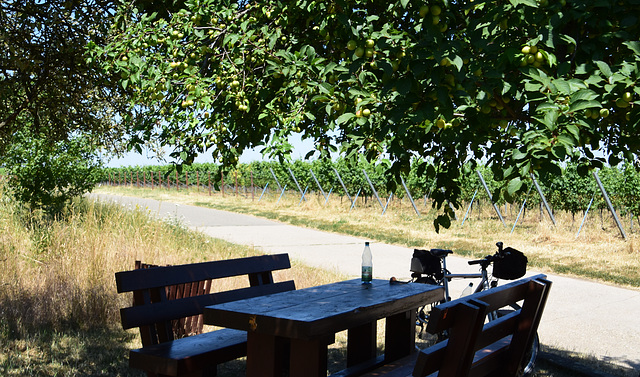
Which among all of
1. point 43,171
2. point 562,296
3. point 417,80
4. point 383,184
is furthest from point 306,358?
point 383,184

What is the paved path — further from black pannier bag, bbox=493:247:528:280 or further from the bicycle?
black pannier bag, bbox=493:247:528:280

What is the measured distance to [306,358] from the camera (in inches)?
120

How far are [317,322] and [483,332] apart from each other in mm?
781

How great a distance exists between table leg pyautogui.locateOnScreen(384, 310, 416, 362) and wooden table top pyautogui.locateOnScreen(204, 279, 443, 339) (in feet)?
0.72

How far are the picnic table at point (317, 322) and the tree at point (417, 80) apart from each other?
29.3 inches

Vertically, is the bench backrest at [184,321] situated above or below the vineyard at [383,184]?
below

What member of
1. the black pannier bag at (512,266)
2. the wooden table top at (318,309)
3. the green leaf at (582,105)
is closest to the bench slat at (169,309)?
the wooden table top at (318,309)

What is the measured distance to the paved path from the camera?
6.25m

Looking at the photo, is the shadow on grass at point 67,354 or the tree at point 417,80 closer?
the tree at point 417,80

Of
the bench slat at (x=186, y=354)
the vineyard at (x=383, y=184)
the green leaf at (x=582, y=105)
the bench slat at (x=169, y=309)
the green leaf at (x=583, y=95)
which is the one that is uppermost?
the green leaf at (x=583, y=95)

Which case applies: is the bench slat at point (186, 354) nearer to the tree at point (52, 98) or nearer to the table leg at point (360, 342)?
the table leg at point (360, 342)

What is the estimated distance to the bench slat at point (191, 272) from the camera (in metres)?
3.36

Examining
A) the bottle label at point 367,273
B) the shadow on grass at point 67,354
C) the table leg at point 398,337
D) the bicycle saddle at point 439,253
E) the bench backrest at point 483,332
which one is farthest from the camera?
the bicycle saddle at point 439,253

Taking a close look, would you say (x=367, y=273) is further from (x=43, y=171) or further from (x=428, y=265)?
(x=43, y=171)
